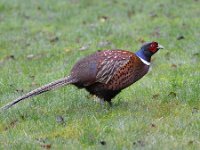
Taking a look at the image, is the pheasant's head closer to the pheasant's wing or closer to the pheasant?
the pheasant

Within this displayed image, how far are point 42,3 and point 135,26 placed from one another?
4.30 meters

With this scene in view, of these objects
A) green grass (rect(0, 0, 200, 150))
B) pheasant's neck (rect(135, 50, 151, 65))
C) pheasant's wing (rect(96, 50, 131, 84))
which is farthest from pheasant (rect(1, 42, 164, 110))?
green grass (rect(0, 0, 200, 150))

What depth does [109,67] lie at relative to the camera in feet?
25.5

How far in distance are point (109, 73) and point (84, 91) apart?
4.08 feet

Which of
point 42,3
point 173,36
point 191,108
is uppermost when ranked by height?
point 191,108

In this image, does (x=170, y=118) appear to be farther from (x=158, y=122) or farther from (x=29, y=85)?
(x=29, y=85)

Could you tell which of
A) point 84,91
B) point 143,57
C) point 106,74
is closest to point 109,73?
point 106,74

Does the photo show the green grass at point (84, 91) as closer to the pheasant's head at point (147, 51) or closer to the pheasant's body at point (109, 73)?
the pheasant's body at point (109, 73)

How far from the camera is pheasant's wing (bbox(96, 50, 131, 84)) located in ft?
25.4

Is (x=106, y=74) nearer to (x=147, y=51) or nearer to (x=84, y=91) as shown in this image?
(x=147, y=51)

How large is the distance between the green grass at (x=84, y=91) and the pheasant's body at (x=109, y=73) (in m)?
0.29

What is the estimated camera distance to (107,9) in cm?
1575

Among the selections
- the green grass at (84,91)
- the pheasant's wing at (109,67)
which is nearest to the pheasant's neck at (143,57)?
the pheasant's wing at (109,67)

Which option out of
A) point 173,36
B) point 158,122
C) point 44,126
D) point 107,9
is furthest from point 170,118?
point 107,9
